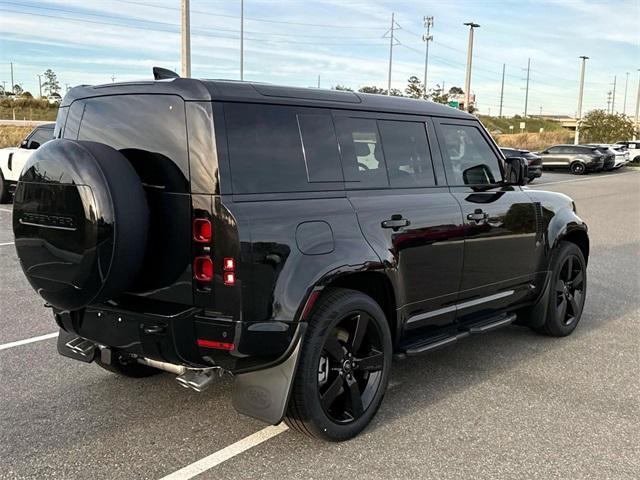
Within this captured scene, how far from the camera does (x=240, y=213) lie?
3160 mm

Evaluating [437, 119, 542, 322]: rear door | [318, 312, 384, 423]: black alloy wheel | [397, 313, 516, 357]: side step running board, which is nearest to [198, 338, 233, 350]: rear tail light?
[318, 312, 384, 423]: black alloy wheel

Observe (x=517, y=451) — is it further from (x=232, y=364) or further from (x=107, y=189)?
(x=107, y=189)

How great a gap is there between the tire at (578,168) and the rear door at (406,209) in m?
31.4

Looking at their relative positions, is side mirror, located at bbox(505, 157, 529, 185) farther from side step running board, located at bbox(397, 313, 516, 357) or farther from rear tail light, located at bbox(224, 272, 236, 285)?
rear tail light, located at bbox(224, 272, 236, 285)

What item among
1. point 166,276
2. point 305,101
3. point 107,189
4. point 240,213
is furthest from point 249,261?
point 305,101

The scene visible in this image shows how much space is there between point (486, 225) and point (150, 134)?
8.35 feet

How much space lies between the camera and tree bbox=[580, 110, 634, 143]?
6083 cm

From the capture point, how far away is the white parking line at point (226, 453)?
325 centimetres

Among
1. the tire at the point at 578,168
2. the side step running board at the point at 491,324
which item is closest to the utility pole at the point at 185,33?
the side step running board at the point at 491,324

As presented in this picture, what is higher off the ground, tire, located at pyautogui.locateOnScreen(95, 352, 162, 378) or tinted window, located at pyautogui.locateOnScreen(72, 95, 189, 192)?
tinted window, located at pyautogui.locateOnScreen(72, 95, 189, 192)

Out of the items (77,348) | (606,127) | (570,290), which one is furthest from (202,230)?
(606,127)

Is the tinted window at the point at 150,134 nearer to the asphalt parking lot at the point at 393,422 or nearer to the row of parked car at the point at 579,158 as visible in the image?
the asphalt parking lot at the point at 393,422

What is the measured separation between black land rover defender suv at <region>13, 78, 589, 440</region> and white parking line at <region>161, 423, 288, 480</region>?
269 mm

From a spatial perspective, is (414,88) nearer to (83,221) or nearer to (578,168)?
(578,168)
